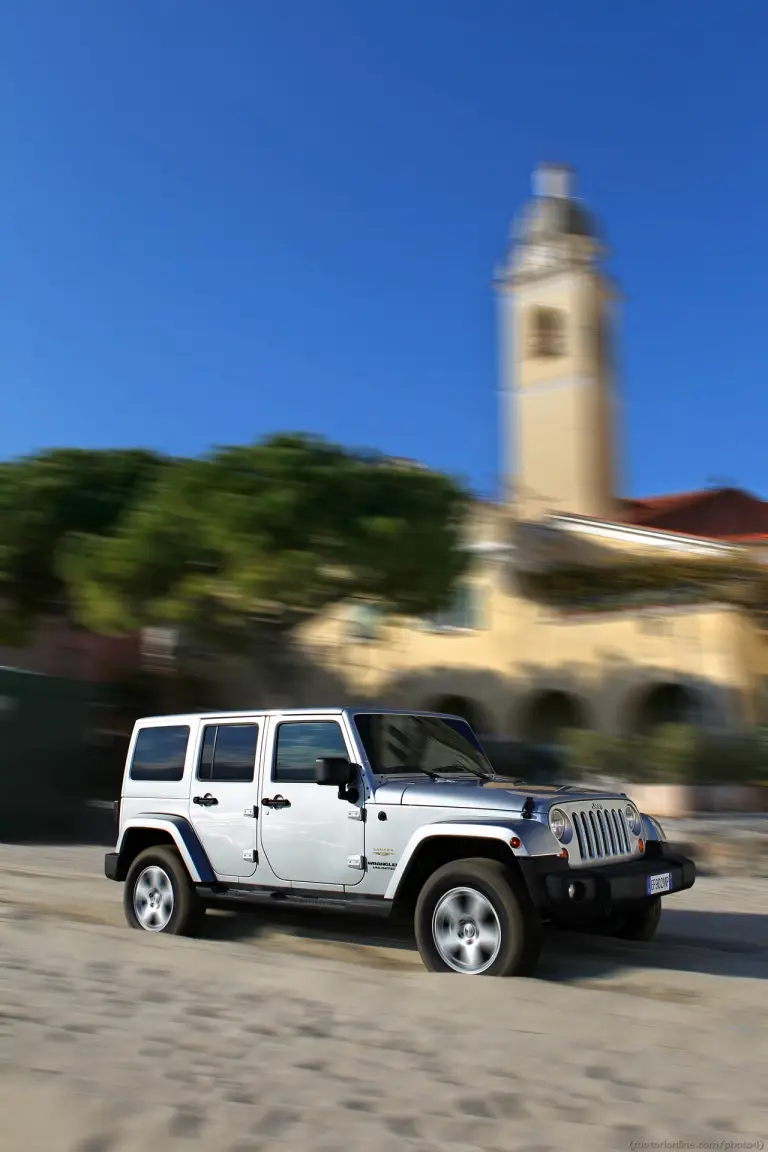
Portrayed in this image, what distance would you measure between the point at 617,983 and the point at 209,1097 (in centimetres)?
310

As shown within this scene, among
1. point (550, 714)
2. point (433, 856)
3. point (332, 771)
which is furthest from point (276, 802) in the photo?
point (550, 714)

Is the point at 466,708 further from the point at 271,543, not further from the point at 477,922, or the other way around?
the point at 477,922

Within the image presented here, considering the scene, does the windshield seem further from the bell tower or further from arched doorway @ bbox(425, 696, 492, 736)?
the bell tower

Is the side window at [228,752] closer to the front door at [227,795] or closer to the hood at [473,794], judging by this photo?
the front door at [227,795]

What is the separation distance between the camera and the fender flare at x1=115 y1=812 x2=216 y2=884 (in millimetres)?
8172

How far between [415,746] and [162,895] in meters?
A: 2.32

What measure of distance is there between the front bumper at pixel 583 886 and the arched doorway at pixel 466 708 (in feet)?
65.9

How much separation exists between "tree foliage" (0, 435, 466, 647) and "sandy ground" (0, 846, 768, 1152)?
429 inches

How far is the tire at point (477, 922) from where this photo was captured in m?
6.49

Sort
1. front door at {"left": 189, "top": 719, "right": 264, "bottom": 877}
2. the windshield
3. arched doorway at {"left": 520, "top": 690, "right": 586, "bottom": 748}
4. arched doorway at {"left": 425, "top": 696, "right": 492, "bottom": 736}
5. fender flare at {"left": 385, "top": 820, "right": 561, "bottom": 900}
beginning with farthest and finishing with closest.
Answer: arched doorway at {"left": 425, "top": 696, "right": 492, "bottom": 736}, arched doorway at {"left": 520, "top": 690, "right": 586, "bottom": 748}, front door at {"left": 189, "top": 719, "right": 264, "bottom": 877}, the windshield, fender flare at {"left": 385, "top": 820, "right": 561, "bottom": 900}

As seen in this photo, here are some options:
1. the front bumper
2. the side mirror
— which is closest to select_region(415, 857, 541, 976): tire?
the front bumper

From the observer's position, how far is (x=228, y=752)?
8359mm

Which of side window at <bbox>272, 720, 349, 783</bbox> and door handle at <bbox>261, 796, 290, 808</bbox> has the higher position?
side window at <bbox>272, 720, 349, 783</bbox>

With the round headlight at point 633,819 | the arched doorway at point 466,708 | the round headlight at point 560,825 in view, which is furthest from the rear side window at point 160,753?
the arched doorway at point 466,708
